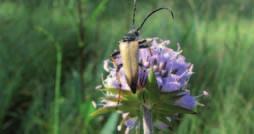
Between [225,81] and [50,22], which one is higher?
[50,22]

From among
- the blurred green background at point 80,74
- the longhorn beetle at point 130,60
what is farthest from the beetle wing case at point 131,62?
the blurred green background at point 80,74

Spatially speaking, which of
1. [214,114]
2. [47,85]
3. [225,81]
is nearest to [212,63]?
[225,81]

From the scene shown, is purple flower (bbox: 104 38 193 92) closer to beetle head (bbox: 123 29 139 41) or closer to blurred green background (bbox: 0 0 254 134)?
beetle head (bbox: 123 29 139 41)

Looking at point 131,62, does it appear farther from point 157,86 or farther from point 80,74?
point 80,74

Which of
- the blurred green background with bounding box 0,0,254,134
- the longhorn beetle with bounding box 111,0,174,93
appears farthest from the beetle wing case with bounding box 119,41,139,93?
the blurred green background with bounding box 0,0,254,134

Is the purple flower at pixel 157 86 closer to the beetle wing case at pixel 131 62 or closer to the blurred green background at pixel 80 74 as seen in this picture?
the beetle wing case at pixel 131 62

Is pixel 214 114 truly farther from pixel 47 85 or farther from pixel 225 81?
pixel 47 85
